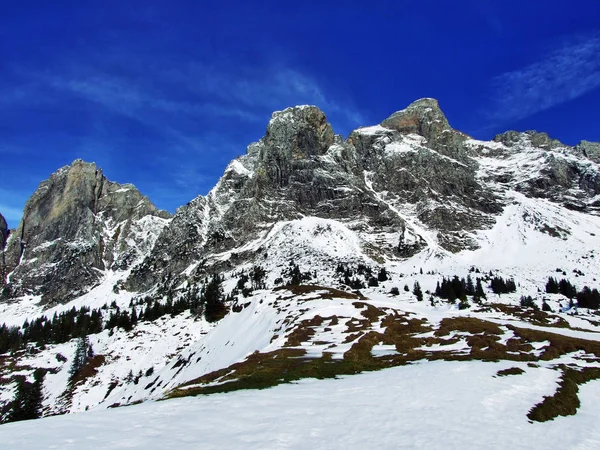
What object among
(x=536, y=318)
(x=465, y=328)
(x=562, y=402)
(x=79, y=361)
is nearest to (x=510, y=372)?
(x=562, y=402)

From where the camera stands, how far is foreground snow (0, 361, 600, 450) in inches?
432

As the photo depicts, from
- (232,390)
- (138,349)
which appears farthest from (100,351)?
(232,390)

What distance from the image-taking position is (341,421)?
13773 millimetres

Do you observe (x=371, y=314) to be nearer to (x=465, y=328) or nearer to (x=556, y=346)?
(x=465, y=328)

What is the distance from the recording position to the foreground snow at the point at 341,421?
11.0 m

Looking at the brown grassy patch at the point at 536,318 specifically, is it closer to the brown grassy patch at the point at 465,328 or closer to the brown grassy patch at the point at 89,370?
the brown grassy patch at the point at 465,328

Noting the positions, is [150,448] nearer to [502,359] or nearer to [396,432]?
[396,432]

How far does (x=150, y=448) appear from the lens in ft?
32.2

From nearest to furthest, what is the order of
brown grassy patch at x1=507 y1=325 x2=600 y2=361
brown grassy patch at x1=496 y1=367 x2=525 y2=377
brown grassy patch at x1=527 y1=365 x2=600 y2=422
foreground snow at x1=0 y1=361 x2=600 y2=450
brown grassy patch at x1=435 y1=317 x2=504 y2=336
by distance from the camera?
foreground snow at x1=0 y1=361 x2=600 y2=450
brown grassy patch at x1=527 y1=365 x2=600 y2=422
brown grassy patch at x1=496 y1=367 x2=525 y2=377
brown grassy patch at x1=507 y1=325 x2=600 y2=361
brown grassy patch at x1=435 y1=317 x2=504 y2=336

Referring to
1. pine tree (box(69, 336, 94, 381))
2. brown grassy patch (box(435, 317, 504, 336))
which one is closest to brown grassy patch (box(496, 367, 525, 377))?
brown grassy patch (box(435, 317, 504, 336))

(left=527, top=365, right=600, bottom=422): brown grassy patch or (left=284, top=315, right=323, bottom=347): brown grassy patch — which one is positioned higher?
(left=284, top=315, right=323, bottom=347): brown grassy patch

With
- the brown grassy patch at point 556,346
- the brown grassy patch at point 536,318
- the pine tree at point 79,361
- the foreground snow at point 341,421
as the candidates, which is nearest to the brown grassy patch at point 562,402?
the foreground snow at point 341,421

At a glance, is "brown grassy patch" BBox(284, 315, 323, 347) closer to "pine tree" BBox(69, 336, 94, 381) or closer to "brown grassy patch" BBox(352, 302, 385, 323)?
"brown grassy patch" BBox(352, 302, 385, 323)

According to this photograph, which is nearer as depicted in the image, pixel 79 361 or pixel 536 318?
pixel 536 318
